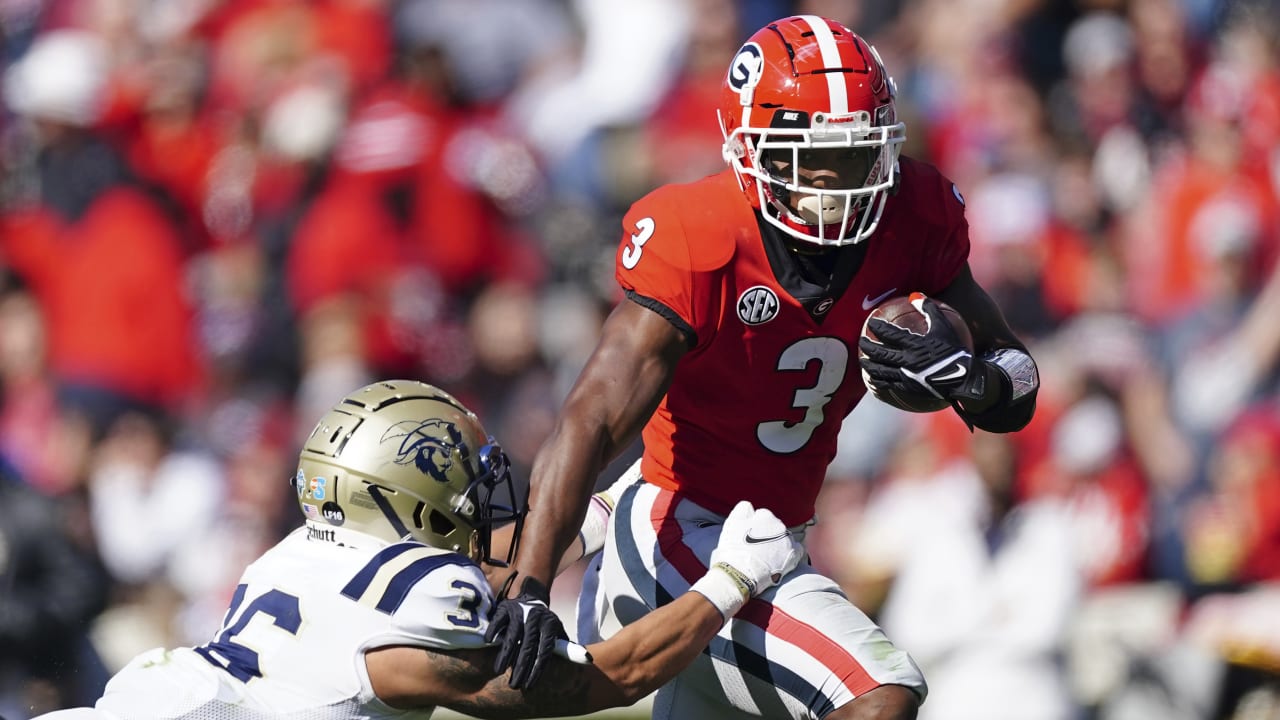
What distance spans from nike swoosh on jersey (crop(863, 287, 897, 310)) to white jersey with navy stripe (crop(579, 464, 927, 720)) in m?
0.64

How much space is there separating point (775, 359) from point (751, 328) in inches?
4.3

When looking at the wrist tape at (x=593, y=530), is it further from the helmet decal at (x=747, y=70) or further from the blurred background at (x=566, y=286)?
the blurred background at (x=566, y=286)

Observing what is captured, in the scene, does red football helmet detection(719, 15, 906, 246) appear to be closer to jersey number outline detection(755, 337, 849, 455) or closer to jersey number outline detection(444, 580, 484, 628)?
jersey number outline detection(755, 337, 849, 455)

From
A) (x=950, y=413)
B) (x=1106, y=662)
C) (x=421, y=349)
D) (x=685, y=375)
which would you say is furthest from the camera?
(x=421, y=349)

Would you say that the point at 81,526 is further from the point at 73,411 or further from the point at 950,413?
the point at 950,413

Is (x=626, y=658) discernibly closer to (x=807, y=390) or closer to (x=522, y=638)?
(x=522, y=638)

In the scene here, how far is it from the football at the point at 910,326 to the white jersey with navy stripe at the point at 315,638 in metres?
1.09

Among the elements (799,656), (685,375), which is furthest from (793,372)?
(799,656)

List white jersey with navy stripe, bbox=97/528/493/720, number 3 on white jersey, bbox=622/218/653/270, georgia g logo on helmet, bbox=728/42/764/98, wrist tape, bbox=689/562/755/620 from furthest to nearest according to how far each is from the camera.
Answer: georgia g logo on helmet, bbox=728/42/764/98
number 3 on white jersey, bbox=622/218/653/270
wrist tape, bbox=689/562/755/620
white jersey with navy stripe, bbox=97/528/493/720

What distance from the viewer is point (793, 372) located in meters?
4.05

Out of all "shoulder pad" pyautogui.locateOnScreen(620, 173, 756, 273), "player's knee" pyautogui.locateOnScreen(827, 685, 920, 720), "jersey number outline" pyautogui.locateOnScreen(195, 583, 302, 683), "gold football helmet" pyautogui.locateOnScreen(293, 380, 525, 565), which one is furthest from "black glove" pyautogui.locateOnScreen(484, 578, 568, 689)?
"shoulder pad" pyautogui.locateOnScreen(620, 173, 756, 273)

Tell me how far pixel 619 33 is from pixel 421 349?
2036 mm

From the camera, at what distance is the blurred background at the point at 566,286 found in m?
6.93

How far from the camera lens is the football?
3.83m
